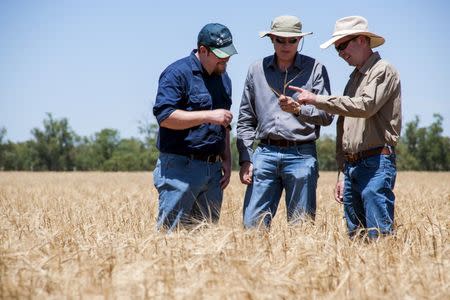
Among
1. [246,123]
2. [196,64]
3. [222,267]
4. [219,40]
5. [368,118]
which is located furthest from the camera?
[246,123]

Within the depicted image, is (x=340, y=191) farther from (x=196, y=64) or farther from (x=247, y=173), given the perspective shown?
(x=196, y=64)

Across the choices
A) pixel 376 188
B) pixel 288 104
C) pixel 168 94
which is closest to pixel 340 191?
pixel 376 188

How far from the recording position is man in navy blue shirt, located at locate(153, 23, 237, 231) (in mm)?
4543

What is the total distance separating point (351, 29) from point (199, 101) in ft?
4.16

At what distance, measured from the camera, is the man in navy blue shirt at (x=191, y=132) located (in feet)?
14.9

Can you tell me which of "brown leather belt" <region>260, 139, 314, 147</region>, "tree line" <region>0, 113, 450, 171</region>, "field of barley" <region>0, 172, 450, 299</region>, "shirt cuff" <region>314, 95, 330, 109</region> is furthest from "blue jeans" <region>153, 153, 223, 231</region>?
"tree line" <region>0, 113, 450, 171</region>

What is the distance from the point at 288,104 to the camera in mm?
4688

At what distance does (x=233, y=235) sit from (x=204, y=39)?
1.57m

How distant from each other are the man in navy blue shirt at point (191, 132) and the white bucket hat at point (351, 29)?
777mm

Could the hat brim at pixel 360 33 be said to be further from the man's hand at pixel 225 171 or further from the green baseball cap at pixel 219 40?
the man's hand at pixel 225 171

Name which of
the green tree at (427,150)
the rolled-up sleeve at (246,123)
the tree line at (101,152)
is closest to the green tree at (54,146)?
the tree line at (101,152)

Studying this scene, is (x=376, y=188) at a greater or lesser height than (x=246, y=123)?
lesser

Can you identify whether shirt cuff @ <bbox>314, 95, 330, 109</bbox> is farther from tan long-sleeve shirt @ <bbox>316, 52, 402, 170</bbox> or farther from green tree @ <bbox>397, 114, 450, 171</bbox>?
green tree @ <bbox>397, 114, 450, 171</bbox>

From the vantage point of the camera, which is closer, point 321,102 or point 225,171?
point 321,102
